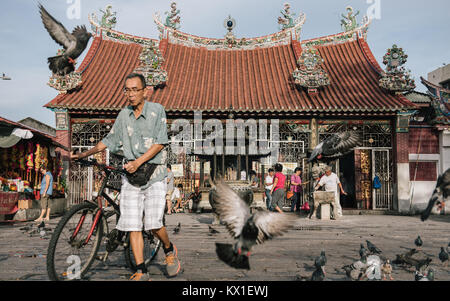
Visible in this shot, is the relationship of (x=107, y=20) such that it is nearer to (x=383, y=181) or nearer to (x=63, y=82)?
(x=63, y=82)

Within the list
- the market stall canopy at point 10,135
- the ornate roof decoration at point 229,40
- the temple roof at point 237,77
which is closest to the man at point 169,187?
the temple roof at point 237,77

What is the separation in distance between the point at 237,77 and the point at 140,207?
39.6 feet

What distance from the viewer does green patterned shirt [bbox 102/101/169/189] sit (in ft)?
11.4

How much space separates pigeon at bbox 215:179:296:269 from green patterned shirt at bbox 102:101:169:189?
624 mm

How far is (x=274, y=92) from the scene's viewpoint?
13977mm

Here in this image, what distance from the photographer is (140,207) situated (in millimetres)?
3434

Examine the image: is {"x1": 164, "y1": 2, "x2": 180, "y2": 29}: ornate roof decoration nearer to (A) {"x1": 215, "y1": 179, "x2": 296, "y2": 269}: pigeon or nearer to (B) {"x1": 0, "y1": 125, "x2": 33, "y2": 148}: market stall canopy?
(B) {"x1": 0, "y1": 125, "x2": 33, "y2": 148}: market stall canopy

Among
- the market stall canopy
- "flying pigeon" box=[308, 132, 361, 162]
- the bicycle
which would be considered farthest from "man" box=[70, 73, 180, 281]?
the market stall canopy

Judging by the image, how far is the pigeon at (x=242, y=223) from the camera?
2.98 meters

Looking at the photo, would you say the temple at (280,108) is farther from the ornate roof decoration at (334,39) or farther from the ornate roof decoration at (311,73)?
the ornate roof decoration at (334,39)

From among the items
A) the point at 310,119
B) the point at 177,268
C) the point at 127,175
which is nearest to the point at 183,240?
the point at 177,268

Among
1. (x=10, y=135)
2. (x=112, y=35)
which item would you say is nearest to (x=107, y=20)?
(x=112, y=35)
